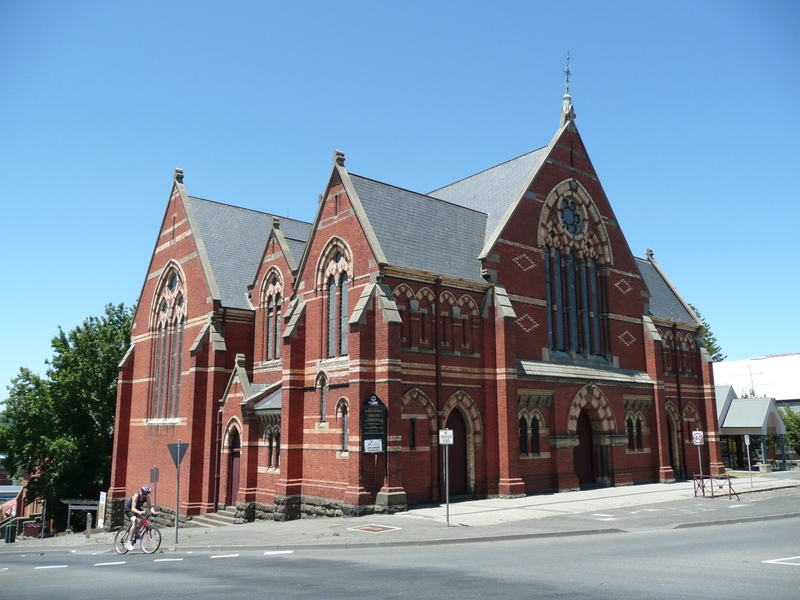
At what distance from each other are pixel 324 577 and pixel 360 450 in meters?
11.3

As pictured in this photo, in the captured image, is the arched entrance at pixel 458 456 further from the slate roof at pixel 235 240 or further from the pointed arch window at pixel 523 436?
the slate roof at pixel 235 240

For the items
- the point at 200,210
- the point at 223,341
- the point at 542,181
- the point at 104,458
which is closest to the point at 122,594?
the point at 223,341

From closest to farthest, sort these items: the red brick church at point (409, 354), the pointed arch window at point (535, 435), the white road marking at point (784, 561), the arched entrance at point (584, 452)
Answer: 1. the white road marking at point (784, 561)
2. the red brick church at point (409, 354)
3. the pointed arch window at point (535, 435)
4. the arched entrance at point (584, 452)

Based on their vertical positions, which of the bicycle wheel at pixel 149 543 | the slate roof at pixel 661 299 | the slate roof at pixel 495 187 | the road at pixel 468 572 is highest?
the slate roof at pixel 495 187

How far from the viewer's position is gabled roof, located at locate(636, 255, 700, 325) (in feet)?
117

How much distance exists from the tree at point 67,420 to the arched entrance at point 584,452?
2750 centimetres

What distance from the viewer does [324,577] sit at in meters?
10.6

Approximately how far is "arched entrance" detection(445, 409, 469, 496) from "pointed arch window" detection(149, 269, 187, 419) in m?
Result: 14.6

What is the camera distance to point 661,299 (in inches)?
1444

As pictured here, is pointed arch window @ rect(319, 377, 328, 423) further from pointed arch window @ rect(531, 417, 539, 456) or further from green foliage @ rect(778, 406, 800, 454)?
green foliage @ rect(778, 406, 800, 454)

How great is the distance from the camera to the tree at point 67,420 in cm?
3919

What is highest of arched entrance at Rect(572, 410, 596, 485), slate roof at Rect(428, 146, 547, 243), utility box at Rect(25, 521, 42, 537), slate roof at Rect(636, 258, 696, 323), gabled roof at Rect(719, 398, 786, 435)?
slate roof at Rect(428, 146, 547, 243)

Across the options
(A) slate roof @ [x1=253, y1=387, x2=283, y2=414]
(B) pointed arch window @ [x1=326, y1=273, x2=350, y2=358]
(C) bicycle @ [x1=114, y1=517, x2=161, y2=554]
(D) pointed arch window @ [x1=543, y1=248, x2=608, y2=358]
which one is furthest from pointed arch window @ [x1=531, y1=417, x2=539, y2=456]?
(C) bicycle @ [x1=114, y1=517, x2=161, y2=554]

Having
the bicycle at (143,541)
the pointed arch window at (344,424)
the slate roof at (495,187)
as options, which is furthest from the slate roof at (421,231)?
the bicycle at (143,541)
